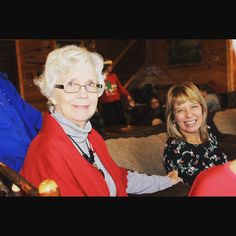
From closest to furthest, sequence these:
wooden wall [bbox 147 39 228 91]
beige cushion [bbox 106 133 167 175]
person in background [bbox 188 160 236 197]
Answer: person in background [bbox 188 160 236 197], beige cushion [bbox 106 133 167 175], wooden wall [bbox 147 39 228 91]

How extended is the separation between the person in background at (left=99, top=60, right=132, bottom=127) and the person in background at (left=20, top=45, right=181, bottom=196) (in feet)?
10.5

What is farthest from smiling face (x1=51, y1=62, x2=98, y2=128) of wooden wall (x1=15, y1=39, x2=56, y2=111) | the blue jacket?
wooden wall (x1=15, y1=39, x2=56, y2=111)

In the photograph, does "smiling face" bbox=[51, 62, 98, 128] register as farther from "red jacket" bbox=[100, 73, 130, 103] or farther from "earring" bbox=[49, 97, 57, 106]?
"red jacket" bbox=[100, 73, 130, 103]

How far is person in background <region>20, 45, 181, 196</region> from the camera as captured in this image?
81 centimetres

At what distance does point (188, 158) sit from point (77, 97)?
561 millimetres

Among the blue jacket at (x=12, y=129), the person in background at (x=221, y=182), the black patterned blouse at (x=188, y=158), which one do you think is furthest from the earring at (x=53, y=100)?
the black patterned blouse at (x=188, y=158)

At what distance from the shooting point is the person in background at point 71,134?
2.65 feet

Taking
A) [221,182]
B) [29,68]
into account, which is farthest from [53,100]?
[29,68]

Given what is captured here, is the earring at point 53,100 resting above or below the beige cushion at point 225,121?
above

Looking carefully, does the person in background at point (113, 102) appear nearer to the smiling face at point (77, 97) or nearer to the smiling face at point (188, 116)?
the smiling face at point (188, 116)

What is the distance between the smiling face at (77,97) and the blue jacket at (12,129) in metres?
0.15
